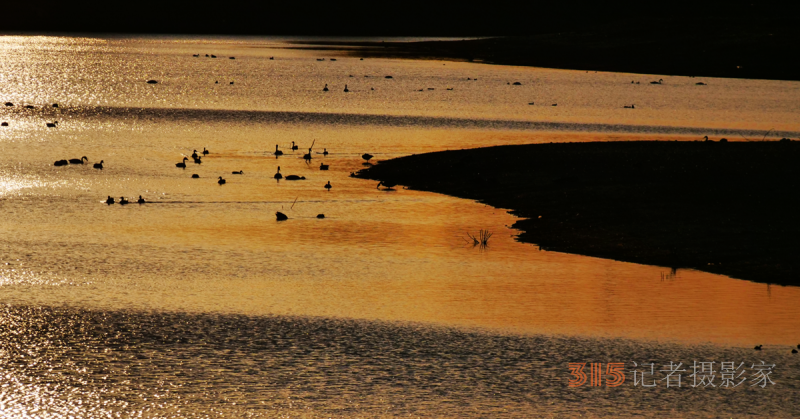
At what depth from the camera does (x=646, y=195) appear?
2911cm

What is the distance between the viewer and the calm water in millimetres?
14195

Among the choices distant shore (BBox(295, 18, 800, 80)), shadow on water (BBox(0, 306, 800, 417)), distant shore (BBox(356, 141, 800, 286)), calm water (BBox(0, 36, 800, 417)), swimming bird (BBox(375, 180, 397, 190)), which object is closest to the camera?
shadow on water (BBox(0, 306, 800, 417))

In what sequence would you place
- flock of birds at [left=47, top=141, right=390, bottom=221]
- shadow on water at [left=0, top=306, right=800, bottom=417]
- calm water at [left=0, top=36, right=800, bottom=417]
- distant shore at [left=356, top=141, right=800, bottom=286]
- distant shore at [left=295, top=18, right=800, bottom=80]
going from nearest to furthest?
shadow on water at [left=0, top=306, right=800, bottom=417], calm water at [left=0, top=36, right=800, bottom=417], distant shore at [left=356, top=141, right=800, bottom=286], flock of birds at [left=47, top=141, right=390, bottom=221], distant shore at [left=295, top=18, right=800, bottom=80]

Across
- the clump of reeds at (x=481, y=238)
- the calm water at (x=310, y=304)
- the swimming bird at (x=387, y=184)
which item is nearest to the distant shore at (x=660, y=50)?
the calm water at (x=310, y=304)

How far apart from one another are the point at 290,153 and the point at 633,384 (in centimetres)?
2843

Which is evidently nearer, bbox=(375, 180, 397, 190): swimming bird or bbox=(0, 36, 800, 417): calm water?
bbox=(0, 36, 800, 417): calm water

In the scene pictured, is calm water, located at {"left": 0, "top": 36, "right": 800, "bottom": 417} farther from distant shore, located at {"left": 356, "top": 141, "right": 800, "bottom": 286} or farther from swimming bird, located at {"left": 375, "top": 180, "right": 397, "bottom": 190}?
distant shore, located at {"left": 356, "top": 141, "right": 800, "bottom": 286}

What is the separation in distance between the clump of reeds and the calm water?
0.29 metres

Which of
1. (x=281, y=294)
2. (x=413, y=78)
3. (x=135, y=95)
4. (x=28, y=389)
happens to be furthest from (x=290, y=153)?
(x=413, y=78)

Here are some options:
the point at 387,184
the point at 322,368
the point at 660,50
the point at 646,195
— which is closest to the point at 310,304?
the point at 322,368

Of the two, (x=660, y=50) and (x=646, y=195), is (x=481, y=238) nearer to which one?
(x=646, y=195)

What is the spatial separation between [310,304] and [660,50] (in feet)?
335

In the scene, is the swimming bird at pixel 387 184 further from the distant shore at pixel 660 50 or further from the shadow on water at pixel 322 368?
the distant shore at pixel 660 50

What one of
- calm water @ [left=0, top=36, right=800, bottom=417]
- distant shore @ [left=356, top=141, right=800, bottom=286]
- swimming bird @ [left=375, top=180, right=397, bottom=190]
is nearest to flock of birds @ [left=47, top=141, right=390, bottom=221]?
swimming bird @ [left=375, top=180, right=397, bottom=190]
